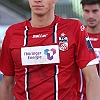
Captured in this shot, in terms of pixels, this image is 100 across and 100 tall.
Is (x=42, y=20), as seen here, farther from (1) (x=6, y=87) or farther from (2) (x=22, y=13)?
(2) (x=22, y=13)

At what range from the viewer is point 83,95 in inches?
219

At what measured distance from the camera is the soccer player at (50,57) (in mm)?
4406

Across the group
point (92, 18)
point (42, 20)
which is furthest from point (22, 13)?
point (42, 20)

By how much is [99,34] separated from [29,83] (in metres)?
2.68

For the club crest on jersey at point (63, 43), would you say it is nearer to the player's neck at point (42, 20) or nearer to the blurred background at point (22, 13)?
the player's neck at point (42, 20)

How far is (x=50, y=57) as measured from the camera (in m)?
4.41

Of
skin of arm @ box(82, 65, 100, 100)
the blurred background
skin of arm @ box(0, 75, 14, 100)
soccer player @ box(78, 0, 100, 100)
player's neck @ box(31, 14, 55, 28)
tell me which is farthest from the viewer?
the blurred background

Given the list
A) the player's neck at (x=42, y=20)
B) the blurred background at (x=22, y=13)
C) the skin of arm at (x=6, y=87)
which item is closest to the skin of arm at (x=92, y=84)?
the player's neck at (x=42, y=20)

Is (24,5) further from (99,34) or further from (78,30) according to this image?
(78,30)

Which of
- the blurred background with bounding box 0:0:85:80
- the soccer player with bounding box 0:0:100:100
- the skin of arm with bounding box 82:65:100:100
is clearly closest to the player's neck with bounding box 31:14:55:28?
the soccer player with bounding box 0:0:100:100

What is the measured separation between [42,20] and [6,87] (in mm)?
832

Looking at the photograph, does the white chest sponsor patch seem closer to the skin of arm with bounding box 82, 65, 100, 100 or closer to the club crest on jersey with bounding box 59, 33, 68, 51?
the club crest on jersey with bounding box 59, 33, 68, 51

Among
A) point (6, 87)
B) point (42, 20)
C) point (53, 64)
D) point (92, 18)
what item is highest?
point (92, 18)

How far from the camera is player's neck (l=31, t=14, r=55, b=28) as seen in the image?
4527mm
